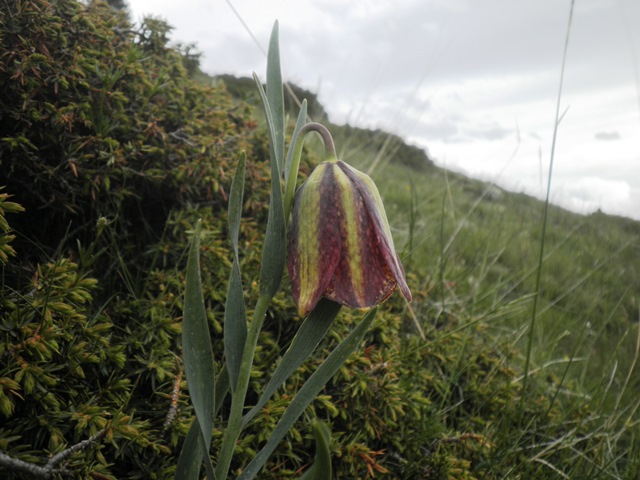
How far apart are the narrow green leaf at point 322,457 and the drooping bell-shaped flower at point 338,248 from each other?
16 cm

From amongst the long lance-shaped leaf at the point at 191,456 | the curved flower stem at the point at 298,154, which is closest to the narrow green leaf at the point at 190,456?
the long lance-shaped leaf at the point at 191,456

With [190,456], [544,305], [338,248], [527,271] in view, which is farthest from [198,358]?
[544,305]

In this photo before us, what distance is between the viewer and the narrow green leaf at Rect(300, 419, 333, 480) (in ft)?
2.19

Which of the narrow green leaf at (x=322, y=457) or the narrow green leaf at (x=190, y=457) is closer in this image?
the narrow green leaf at (x=322, y=457)

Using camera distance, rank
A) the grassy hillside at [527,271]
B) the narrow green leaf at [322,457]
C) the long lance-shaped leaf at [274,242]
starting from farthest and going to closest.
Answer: the grassy hillside at [527,271]
the long lance-shaped leaf at [274,242]
the narrow green leaf at [322,457]

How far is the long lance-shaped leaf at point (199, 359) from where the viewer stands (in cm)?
78

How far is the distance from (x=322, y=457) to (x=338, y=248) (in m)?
0.28

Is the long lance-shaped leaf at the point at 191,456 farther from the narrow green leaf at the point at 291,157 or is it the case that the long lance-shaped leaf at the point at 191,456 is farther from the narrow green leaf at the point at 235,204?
the narrow green leaf at the point at 291,157

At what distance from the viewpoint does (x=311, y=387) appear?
818 millimetres

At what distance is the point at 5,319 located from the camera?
90cm

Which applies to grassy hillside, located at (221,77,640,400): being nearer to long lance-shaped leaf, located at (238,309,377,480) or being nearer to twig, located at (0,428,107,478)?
long lance-shaped leaf, located at (238,309,377,480)

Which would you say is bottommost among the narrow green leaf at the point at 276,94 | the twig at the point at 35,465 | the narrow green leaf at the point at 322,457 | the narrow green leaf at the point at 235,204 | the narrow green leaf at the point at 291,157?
the twig at the point at 35,465

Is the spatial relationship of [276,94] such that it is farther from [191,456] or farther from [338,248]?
[191,456]

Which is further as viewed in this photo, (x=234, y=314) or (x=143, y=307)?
(x=143, y=307)
